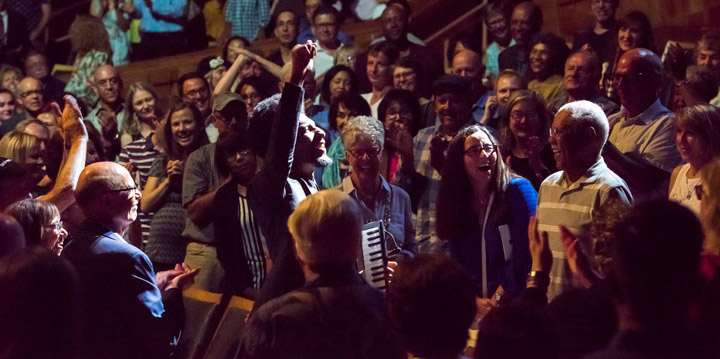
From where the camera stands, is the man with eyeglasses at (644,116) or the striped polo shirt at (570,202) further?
the man with eyeglasses at (644,116)

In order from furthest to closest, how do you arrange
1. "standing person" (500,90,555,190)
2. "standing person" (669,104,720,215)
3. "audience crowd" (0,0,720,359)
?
"standing person" (500,90,555,190)
"standing person" (669,104,720,215)
"audience crowd" (0,0,720,359)

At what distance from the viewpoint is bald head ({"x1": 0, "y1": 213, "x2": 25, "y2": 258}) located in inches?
115

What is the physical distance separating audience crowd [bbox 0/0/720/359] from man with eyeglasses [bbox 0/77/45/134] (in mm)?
28

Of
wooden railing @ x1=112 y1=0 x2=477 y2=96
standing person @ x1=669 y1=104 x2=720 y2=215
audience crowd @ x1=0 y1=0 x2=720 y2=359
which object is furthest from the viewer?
wooden railing @ x1=112 y1=0 x2=477 y2=96

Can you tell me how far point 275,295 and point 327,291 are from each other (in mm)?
515

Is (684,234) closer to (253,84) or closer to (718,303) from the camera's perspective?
(718,303)

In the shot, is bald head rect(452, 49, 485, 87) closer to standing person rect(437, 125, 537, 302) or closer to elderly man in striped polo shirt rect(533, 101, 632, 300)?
standing person rect(437, 125, 537, 302)

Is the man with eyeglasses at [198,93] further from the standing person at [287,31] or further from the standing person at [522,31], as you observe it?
the standing person at [522,31]

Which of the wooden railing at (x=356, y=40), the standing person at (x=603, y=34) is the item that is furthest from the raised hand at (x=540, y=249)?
the wooden railing at (x=356, y=40)

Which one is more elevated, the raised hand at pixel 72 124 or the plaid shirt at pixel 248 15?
the plaid shirt at pixel 248 15

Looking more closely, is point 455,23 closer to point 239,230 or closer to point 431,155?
point 431,155

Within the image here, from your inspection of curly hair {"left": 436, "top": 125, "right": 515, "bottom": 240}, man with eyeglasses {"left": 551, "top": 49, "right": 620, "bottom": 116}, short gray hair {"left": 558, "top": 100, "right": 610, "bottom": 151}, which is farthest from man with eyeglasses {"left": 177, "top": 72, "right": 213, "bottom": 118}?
short gray hair {"left": 558, "top": 100, "right": 610, "bottom": 151}

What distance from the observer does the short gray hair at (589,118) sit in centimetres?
376

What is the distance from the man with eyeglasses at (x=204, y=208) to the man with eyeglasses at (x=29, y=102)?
3.65 m
